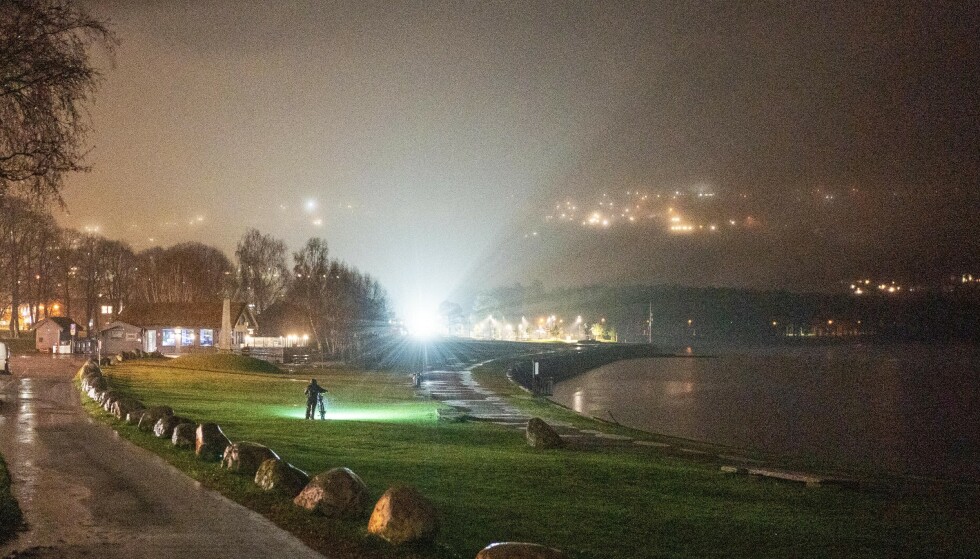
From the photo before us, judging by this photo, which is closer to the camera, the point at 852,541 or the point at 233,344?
the point at 852,541

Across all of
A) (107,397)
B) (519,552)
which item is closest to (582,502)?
(519,552)

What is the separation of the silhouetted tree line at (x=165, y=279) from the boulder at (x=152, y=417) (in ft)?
227

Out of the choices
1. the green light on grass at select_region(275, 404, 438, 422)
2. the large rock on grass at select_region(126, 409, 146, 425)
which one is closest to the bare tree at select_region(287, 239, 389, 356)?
the green light on grass at select_region(275, 404, 438, 422)

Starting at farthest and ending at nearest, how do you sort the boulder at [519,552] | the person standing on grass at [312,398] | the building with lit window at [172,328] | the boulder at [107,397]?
the building with lit window at [172,328] < the person standing on grass at [312,398] < the boulder at [107,397] < the boulder at [519,552]

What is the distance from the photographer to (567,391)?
83.3 metres

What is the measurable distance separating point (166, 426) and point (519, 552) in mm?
13477

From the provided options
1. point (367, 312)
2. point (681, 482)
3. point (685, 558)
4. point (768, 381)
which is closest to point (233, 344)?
point (367, 312)

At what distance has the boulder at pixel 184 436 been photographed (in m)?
18.3

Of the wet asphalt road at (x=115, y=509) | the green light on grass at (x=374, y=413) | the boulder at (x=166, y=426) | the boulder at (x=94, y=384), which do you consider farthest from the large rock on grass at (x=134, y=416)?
the green light on grass at (x=374, y=413)

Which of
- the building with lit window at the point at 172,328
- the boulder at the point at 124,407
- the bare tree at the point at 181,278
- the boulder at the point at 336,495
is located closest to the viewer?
the boulder at the point at 336,495

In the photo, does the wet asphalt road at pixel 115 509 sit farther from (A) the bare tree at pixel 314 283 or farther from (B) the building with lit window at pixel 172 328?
(A) the bare tree at pixel 314 283

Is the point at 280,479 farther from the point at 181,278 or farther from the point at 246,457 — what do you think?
the point at 181,278

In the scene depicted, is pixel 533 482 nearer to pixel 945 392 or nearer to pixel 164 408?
pixel 164 408

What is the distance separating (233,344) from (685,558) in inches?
3198
